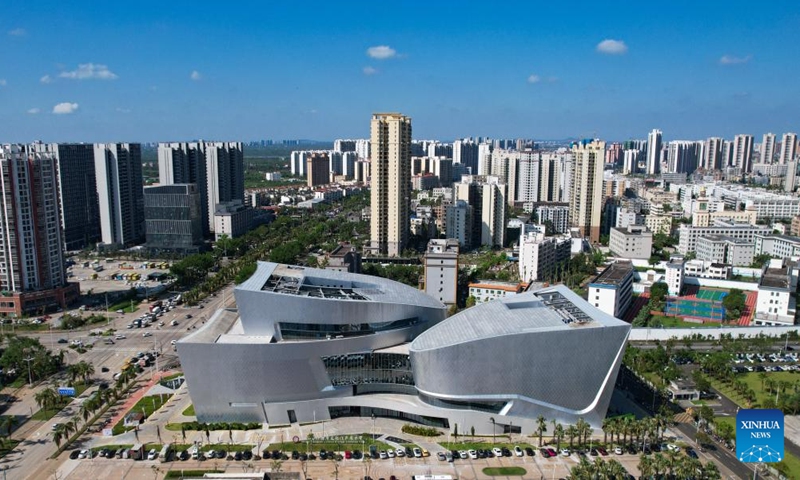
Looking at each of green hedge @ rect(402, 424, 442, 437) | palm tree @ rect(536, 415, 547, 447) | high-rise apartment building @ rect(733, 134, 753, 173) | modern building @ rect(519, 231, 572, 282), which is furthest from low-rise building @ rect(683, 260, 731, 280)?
high-rise apartment building @ rect(733, 134, 753, 173)

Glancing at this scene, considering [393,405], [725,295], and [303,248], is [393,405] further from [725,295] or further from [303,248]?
[303,248]

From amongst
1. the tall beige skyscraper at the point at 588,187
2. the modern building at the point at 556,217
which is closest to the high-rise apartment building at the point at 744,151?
the modern building at the point at 556,217

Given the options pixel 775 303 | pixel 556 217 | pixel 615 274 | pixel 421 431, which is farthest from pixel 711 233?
pixel 421 431

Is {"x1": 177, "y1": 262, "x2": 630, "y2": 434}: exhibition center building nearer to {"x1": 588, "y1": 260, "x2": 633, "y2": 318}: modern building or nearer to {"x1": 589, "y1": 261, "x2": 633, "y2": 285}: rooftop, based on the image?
{"x1": 588, "y1": 260, "x2": 633, "y2": 318}: modern building

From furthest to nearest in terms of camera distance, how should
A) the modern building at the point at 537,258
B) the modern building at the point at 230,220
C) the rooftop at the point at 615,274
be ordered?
1. the modern building at the point at 230,220
2. the modern building at the point at 537,258
3. the rooftop at the point at 615,274

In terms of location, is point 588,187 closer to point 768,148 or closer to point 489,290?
point 489,290

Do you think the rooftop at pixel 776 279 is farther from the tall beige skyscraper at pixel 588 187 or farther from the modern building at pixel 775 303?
the tall beige skyscraper at pixel 588 187
